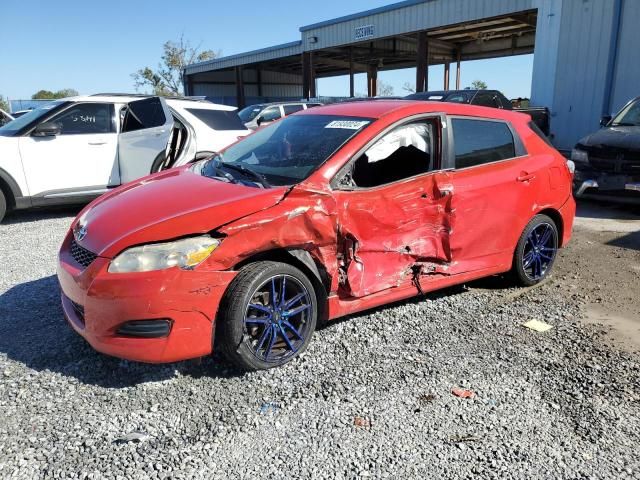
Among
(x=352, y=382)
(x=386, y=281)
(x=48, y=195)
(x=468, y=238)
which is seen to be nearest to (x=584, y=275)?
(x=468, y=238)

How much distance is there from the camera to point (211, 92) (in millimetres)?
47375

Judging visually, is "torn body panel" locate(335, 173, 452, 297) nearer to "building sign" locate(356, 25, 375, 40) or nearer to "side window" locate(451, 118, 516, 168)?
"side window" locate(451, 118, 516, 168)

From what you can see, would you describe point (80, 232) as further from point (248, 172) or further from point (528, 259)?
point (528, 259)

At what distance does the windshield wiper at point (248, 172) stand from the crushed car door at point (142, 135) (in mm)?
3834

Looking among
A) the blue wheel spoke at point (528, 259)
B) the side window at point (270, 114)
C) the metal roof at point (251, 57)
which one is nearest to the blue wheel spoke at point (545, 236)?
the blue wheel spoke at point (528, 259)

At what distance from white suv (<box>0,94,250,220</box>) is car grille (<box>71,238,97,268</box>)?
174 inches

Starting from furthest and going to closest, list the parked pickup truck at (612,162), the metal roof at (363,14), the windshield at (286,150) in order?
the metal roof at (363,14), the parked pickup truck at (612,162), the windshield at (286,150)

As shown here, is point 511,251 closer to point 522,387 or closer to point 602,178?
point 522,387

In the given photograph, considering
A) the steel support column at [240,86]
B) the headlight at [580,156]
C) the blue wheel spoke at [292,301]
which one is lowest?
the blue wheel spoke at [292,301]

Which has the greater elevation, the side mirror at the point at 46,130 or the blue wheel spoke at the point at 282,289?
the side mirror at the point at 46,130

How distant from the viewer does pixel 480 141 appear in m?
4.21

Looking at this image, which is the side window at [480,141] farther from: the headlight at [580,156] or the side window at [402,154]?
the headlight at [580,156]

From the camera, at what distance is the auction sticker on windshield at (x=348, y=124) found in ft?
12.0

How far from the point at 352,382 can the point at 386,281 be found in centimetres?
82
